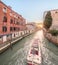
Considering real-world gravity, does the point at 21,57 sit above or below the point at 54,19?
below

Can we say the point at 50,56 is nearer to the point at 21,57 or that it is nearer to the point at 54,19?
the point at 21,57

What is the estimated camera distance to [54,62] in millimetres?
22391

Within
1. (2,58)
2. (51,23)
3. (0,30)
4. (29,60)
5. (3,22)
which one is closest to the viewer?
(29,60)

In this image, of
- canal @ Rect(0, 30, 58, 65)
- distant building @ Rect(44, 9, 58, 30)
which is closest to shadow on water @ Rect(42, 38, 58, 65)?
canal @ Rect(0, 30, 58, 65)

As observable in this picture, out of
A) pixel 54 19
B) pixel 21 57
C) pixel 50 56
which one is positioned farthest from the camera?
pixel 54 19

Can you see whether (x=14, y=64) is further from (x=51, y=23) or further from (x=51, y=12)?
(x=51, y=12)

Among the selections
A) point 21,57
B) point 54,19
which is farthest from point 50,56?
point 54,19

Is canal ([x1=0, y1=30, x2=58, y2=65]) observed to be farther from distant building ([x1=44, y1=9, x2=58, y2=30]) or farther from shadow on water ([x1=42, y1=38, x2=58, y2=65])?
distant building ([x1=44, y1=9, x2=58, y2=30])

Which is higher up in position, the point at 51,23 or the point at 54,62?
the point at 51,23

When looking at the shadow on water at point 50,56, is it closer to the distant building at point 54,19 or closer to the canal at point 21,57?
the canal at point 21,57

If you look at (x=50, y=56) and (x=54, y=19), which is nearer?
(x=50, y=56)

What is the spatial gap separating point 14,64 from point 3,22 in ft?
72.6

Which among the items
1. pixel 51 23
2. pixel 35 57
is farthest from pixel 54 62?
pixel 51 23

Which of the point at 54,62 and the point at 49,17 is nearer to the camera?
the point at 54,62
